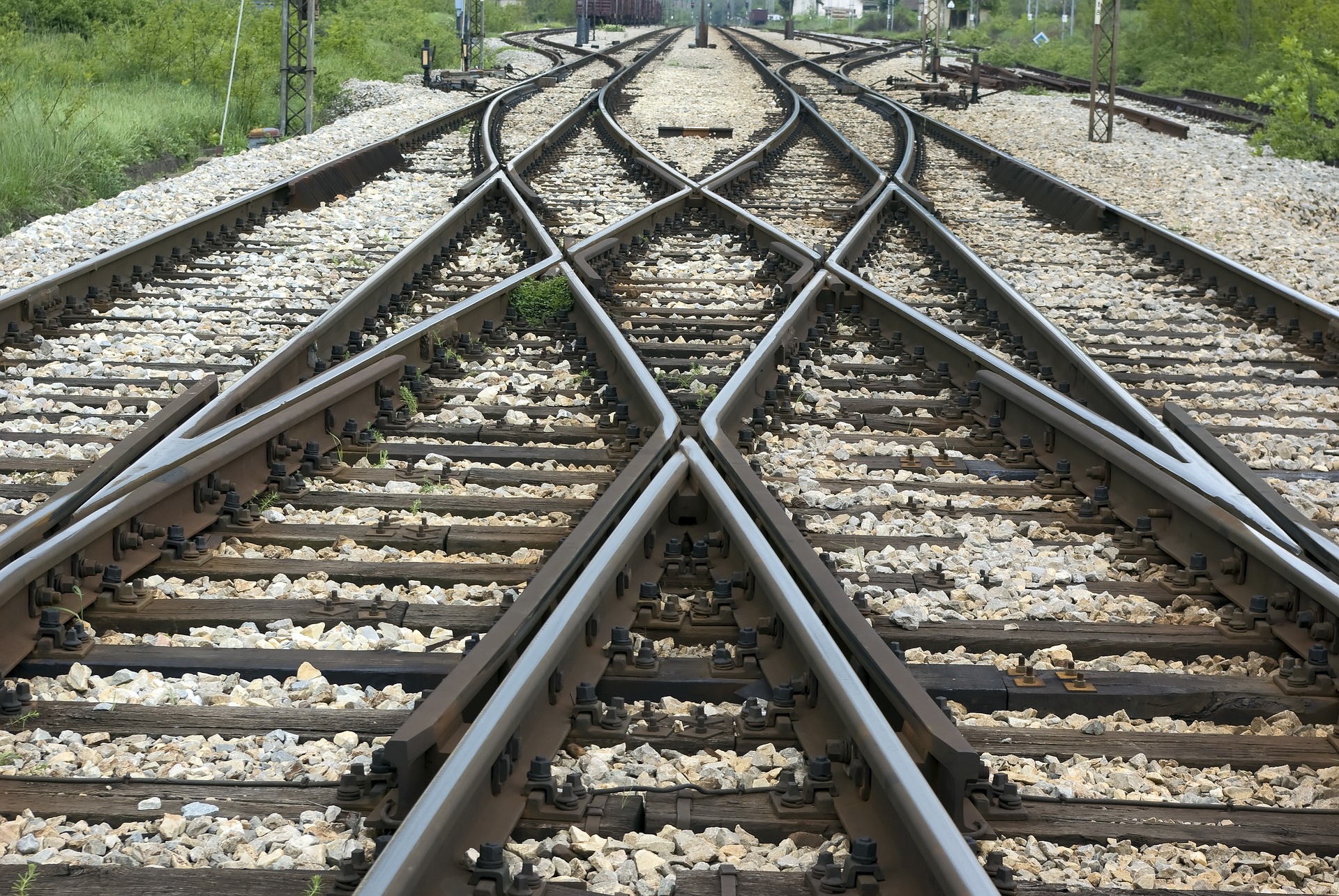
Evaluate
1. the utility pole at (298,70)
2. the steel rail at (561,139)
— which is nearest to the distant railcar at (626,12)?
the steel rail at (561,139)

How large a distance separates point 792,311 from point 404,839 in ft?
15.6

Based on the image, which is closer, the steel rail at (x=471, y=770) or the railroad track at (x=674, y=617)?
the steel rail at (x=471, y=770)

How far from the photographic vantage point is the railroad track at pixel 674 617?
274cm

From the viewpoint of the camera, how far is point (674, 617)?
147 inches

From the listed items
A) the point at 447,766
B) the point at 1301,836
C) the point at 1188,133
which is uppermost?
the point at 1188,133

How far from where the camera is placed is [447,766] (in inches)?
105

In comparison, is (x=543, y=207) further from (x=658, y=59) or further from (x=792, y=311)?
(x=658, y=59)

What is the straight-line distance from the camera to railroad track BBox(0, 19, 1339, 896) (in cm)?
274

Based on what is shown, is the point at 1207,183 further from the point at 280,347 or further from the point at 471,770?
the point at 471,770

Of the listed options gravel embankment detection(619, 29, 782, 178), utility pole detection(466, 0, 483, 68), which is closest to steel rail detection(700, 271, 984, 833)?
gravel embankment detection(619, 29, 782, 178)

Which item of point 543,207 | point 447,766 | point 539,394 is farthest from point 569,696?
point 543,207

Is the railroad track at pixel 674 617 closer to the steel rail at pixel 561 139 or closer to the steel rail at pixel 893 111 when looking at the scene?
the steel rail at pixel 561 139

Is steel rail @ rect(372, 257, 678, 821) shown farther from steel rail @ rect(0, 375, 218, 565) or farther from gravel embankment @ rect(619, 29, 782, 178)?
gravel embankment @ rect(619, 29, 782, 178)

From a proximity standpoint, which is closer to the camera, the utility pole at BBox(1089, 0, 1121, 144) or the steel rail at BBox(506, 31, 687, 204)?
the steel rail at BBox(506, 31, 687, 204)
